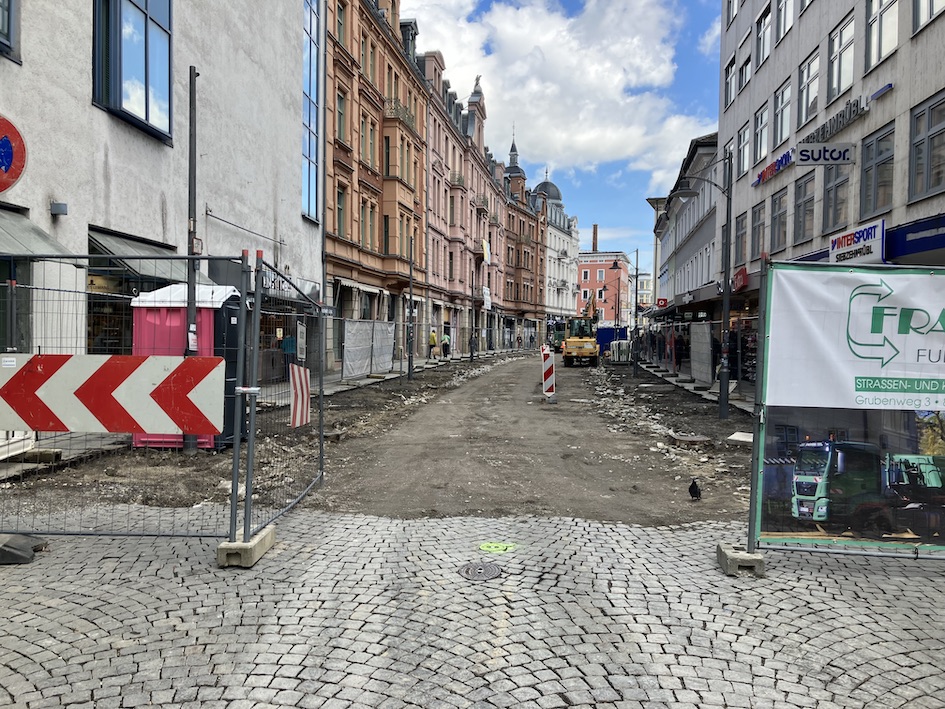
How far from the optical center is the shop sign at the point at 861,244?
14.8 metres

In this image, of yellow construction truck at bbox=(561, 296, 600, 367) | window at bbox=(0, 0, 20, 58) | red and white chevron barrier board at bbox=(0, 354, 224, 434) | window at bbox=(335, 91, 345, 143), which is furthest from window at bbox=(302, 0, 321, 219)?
Answer: red and white chevron barrier board at bbox=(0, 354, 224, 434)

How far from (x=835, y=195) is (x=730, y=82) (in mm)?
15638

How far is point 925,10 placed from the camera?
13.7m

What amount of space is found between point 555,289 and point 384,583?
95633 millimetres

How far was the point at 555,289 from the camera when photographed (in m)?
98.7

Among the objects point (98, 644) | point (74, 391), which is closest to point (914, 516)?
point (98, 644)

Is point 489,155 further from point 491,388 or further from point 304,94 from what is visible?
point 491,388

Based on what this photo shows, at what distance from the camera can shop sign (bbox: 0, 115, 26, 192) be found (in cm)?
616

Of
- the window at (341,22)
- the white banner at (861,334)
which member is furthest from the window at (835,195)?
the window at (341,22)

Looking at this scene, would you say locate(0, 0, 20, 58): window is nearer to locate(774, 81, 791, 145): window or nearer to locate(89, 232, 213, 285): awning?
locate(89, 232, 213, 285): awning

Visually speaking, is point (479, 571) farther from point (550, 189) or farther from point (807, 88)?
point (550, 189)

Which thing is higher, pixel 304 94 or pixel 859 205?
pixel 304 94

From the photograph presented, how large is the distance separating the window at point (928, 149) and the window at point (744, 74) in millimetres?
15346

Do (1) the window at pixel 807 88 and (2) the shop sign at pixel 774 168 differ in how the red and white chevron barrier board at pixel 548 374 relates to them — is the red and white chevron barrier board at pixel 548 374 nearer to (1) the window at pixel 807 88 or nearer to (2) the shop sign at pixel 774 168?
(2) the shop sign at pixel 774 168
